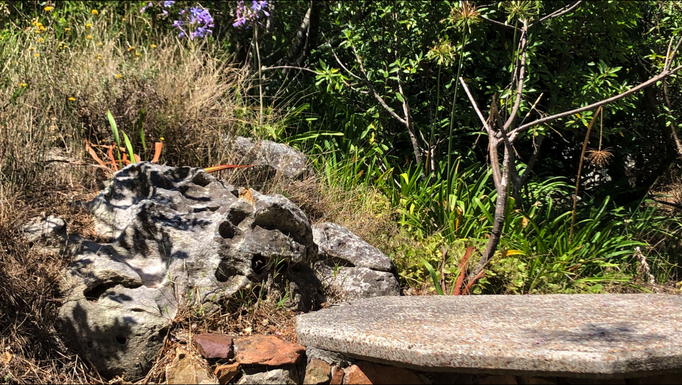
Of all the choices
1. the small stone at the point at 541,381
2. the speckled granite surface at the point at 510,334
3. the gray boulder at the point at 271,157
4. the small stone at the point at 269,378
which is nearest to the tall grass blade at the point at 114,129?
the gray boulder at the point at 271,157

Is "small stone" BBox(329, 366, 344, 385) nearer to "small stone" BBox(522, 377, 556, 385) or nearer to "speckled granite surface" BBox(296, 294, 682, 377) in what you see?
"speckled granite surface" BBox(296, 294, 682, 377)

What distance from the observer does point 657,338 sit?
9.54 feet

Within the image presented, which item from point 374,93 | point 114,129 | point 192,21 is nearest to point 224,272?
point 114,129

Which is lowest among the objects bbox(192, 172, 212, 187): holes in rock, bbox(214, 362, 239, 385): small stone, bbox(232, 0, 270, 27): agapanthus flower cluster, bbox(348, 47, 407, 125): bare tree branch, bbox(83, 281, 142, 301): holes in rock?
bbox(214, 362, 239, 385): small stone

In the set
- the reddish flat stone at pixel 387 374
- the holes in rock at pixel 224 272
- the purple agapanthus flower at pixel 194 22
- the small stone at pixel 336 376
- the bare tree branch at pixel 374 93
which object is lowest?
the small stone at pixel 336 376

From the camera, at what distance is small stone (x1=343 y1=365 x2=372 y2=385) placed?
3248mm

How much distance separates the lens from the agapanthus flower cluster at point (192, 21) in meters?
5.98

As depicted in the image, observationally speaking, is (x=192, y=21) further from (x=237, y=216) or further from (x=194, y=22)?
(x=237, y=216)

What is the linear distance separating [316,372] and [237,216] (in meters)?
1.00

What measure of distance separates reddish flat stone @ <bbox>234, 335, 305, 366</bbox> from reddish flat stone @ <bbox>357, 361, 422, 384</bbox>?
35 cm

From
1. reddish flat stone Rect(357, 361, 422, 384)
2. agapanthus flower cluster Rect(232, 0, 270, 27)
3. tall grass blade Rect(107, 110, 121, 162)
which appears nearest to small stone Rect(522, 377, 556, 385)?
reddish flat stone Rect(357, 361, 422, 384)

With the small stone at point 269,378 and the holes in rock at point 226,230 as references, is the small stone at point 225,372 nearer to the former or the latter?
the small stone at point 269,378

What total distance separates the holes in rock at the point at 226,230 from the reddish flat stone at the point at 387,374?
1019 mm

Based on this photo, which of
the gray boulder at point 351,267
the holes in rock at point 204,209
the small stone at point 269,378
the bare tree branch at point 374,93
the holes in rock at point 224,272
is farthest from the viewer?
the bare tree branch at point 374,93
